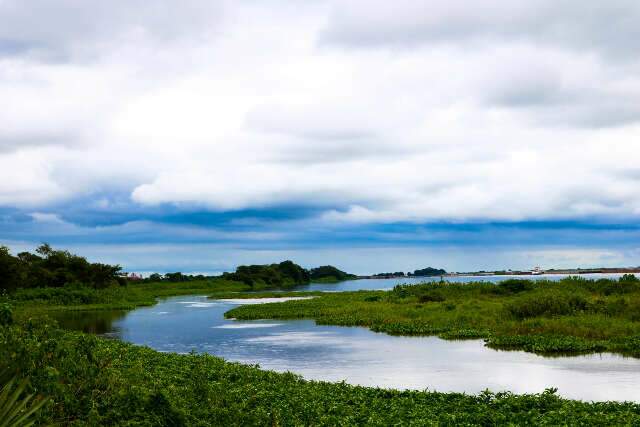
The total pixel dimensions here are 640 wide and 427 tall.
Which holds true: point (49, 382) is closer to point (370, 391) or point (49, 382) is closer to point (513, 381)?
point (370, 391)

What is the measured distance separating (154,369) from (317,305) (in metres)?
41.2

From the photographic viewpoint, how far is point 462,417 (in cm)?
1620

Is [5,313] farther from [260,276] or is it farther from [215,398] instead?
[260,276]

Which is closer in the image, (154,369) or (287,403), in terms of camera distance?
(287,403)

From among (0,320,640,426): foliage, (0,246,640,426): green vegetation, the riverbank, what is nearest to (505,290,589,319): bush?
(0,246,640,426): green vegetation

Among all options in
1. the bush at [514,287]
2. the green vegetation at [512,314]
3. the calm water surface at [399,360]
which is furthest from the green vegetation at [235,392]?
the bush at [514,287]

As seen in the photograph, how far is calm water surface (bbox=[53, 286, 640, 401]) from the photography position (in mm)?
22422

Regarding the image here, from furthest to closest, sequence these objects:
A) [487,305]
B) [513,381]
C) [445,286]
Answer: [445,286], [487,305], [513,381]

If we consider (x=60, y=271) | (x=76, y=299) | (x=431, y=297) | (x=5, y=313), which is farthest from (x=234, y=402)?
(x=60, y=271)

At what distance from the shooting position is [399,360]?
2855 centimetres

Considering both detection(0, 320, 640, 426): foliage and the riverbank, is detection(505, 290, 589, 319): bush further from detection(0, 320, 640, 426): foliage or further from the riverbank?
the riverbank

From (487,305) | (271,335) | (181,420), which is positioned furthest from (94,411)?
(487,305)

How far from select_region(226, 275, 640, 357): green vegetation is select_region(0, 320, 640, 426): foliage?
1427 centimetres

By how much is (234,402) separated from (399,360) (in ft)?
41.8
